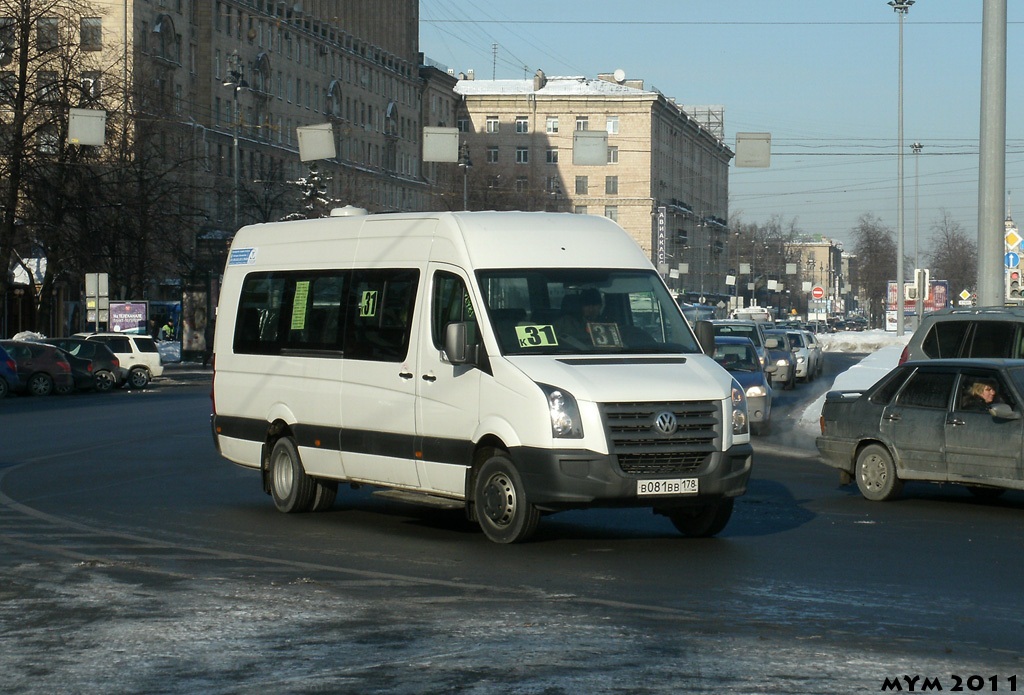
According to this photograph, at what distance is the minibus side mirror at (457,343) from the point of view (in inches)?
489

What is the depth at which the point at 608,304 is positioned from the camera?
1305 cm

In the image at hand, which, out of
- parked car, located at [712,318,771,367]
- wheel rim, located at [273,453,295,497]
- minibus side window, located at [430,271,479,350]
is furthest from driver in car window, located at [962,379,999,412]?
parked car, located at [712,318,771,367]

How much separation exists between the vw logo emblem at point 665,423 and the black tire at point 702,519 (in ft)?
3.16

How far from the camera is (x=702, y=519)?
12977 millimetres

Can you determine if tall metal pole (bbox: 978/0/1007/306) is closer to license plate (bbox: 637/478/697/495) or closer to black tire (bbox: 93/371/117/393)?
license plate (bbox: 637/478/697/495)

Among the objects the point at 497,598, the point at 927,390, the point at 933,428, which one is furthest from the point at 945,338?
the point at 497,598

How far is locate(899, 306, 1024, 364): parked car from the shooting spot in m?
20.0

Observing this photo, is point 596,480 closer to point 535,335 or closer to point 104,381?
point 535,335

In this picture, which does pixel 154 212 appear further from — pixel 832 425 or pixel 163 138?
pixel 832 425

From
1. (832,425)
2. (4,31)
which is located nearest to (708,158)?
(4,31)

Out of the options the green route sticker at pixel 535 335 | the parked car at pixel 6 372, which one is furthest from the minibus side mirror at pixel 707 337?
the parked car at pixel 6 372

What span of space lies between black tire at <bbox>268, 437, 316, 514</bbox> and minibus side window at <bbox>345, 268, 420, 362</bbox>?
4.37 feet

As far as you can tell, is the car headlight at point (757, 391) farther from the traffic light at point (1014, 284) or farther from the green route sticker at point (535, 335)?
the green route sticker at point (535, 335)

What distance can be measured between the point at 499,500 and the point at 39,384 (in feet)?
109
